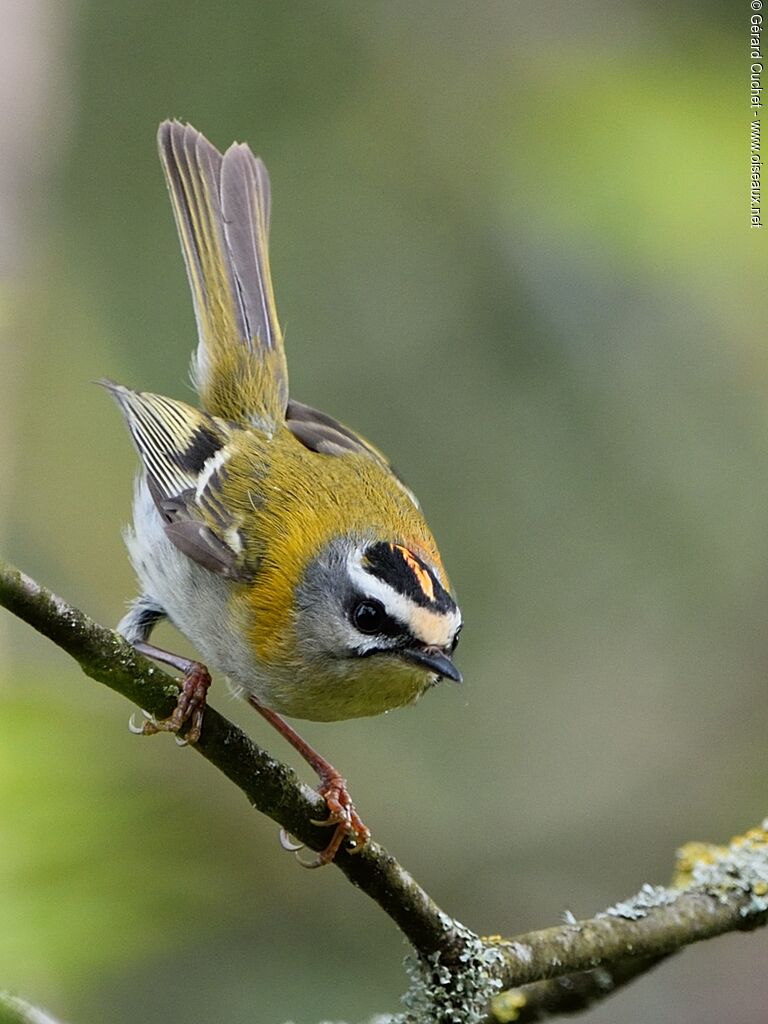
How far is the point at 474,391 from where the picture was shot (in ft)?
21.7

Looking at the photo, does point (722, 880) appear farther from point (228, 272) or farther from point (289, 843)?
point (228, 272)

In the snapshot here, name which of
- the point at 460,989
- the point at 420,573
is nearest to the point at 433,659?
the point at 420,573

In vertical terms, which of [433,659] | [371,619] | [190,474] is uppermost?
[190,474]

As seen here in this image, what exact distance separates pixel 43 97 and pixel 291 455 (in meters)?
1.35

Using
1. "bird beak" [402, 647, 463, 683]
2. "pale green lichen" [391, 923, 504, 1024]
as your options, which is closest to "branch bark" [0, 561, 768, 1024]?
"pale green lichen" [391, 923, 504, 1024]

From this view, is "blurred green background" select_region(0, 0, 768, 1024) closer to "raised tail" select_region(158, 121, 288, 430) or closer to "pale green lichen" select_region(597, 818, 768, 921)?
"raised tail" select_region(158, 121, 288, 430)

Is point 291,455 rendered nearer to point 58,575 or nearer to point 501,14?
point 58,575

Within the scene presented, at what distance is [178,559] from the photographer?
13.0 ft

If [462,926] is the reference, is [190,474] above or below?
above

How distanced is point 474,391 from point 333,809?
12.4ft

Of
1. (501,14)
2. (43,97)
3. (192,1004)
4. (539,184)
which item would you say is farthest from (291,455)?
(501,14)

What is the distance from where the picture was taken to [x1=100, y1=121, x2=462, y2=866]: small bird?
331 cm

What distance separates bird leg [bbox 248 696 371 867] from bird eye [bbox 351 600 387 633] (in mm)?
447

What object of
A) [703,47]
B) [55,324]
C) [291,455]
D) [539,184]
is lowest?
[291,455]
